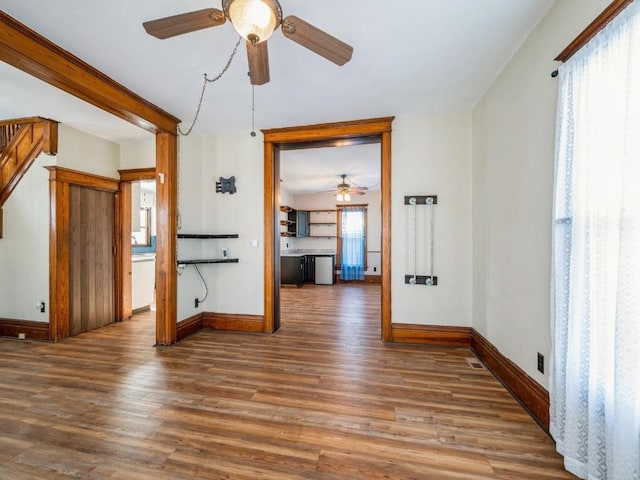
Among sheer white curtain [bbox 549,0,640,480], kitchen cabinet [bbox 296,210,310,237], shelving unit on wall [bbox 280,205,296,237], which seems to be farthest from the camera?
kitchen cabinet [bbox 296,210,310,237]

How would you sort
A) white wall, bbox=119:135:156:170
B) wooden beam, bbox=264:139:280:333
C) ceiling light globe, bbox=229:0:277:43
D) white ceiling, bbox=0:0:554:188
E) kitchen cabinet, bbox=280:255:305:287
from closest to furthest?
ceiling light globe, bbox=229:0:277:43 → white ceiling, bbox=0:0:554:188 → wooden beam, bbox=264:139:280:333 → white wall, bbox=119:135:156:170 → kitchen cabinet, bbox=280:255:305:287

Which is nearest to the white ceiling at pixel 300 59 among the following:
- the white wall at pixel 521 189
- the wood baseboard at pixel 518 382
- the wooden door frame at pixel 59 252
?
the white wall at pixel 521 189

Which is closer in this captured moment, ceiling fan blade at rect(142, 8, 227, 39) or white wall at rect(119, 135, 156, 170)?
ceiling fan blade at rect(142, 8, 227, 39)

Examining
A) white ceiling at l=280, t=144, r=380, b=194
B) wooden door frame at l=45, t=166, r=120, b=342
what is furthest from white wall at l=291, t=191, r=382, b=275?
wooden door frame at l=45, t=166, r=120, b=342

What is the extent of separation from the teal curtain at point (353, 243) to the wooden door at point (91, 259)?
5654mm

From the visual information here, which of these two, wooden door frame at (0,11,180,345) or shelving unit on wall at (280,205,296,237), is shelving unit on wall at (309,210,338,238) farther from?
wooden door frame at (0,11,180,345)

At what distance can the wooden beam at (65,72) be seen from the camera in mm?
1897

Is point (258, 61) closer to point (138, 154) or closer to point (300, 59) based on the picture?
point (300, 59)

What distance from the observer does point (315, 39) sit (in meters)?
1.58

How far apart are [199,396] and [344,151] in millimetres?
4003

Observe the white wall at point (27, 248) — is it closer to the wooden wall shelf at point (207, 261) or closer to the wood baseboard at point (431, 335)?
the wooden wall shelf at point (207, 261)

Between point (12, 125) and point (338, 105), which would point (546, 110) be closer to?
point (338, 105)

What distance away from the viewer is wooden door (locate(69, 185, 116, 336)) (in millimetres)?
3736

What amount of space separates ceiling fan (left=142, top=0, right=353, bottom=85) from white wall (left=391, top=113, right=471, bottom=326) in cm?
192
